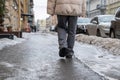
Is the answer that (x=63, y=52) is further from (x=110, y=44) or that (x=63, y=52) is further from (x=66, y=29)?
(x=110, y=44)

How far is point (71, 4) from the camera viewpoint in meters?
7.61

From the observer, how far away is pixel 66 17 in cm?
783

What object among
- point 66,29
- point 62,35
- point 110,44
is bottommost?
point 110,44

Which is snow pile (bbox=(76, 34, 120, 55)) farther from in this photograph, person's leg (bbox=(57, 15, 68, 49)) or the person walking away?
person's leg (bbox=(57, 15, 68, 49))

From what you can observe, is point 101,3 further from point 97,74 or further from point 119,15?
point 97,74

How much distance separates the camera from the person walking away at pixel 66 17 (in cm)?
759

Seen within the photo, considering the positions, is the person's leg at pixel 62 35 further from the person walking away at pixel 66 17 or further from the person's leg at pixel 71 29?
the person's leg at pixel 71 29

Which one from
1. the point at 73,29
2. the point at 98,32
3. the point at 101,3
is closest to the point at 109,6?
the point at 101,3

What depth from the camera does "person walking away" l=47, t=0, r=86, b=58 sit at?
24.9 feet

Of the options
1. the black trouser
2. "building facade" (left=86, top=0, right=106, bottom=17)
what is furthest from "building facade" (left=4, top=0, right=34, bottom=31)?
"building facade" (left=86, top=0, right=106, bottom=17)

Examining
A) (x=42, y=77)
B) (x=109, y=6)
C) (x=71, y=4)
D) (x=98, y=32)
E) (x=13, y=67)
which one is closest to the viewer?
(x=42, y=77)

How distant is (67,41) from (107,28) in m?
14.3

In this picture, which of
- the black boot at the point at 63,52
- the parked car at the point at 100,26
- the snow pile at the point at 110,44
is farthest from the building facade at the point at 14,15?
the black boot at the point at 63,52

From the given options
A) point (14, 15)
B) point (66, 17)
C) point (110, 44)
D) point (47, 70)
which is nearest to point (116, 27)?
point (110, 44)
